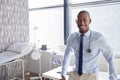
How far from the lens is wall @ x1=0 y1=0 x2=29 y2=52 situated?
3.83m

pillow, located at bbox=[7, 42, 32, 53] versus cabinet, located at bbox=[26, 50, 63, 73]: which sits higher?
pillow, located at bbox=[7, 42, 32, 53]

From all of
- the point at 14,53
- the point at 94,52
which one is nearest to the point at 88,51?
the point at 94,52

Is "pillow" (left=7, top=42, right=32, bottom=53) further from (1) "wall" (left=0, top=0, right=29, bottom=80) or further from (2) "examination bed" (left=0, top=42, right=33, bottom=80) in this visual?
(1) "wall" (left=0, top=0, right=29, bottom=80)

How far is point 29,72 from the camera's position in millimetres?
4520

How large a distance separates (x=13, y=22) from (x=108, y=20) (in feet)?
7.74

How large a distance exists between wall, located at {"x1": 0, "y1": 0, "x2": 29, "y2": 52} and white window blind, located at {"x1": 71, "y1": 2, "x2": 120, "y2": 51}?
1.88m

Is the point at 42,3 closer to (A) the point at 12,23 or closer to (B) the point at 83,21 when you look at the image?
(A) the point at 12,23

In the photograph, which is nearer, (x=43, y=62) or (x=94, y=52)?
(x=94, y=52)

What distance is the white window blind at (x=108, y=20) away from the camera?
3.25 metres

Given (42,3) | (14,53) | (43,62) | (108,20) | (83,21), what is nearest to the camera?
(83,21)

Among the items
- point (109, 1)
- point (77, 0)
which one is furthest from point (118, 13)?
point (77, 0)

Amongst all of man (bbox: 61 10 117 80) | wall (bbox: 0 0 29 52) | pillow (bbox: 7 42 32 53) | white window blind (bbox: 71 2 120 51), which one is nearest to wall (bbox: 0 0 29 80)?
wall (bbox: 0 0 29 52)

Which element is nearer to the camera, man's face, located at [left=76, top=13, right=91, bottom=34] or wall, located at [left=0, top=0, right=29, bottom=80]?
man's face, located at [left=76, top=13, right=91, bottom=34]

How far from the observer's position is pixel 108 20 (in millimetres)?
3340
